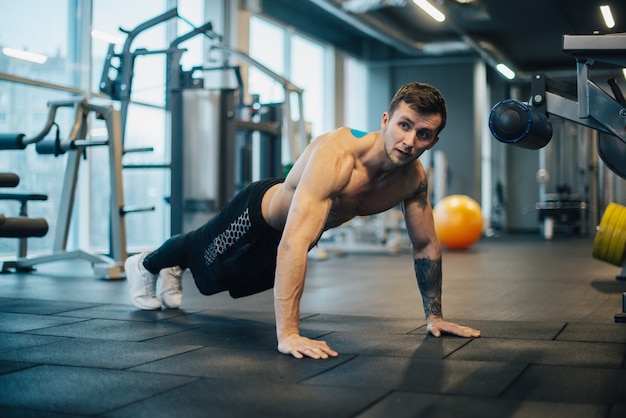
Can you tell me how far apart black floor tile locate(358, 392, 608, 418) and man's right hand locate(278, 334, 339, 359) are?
47 centimetres

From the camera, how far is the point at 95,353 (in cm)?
222

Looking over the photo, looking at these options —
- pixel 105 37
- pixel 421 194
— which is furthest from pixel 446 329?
pixel 105 37

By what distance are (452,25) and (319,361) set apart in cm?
841

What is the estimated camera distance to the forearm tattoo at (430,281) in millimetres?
2516

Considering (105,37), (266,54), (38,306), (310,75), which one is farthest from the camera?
(310,75)

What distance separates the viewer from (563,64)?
13.4 metres

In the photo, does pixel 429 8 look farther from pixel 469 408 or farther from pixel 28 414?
pixel 28 414

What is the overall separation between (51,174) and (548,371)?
5.56 m

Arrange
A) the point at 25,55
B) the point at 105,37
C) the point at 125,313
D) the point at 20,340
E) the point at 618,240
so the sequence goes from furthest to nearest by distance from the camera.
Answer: the point at 105,37 → the point at 25,55 → the point at 618,240 → the point at 125,313 → the point at 20,340

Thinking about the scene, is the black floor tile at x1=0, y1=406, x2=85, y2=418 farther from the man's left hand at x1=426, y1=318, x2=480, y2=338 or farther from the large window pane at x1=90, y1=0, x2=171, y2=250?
the large window pane at x1=90, y1=0, x2=171, y2=250

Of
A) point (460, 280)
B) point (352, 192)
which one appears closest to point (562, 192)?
point (460, 280)

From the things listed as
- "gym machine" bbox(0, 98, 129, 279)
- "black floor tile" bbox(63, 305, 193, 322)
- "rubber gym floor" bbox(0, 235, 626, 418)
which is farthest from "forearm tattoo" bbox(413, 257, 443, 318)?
"gym machine" bbox(0, 98, 129, 279)

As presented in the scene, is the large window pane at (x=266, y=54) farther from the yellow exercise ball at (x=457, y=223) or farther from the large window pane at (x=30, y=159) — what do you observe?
the large window pane at (x=30, y=159)

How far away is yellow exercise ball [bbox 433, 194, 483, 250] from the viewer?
7840mm
